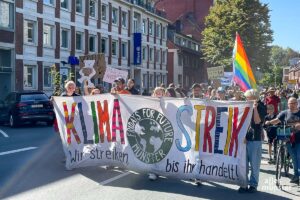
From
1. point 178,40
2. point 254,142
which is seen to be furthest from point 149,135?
point 178,40

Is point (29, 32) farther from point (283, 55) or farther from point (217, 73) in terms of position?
point (283, 55)

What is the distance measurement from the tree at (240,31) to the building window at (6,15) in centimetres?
2780

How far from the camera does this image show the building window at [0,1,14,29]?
2922 cm

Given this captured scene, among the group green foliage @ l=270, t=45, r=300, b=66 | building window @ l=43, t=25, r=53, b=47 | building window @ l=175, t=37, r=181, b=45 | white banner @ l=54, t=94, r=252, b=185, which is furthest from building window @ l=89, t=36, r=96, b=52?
green foliage @ l=270, t=45, r=300, b=66

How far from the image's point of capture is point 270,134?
11195mm

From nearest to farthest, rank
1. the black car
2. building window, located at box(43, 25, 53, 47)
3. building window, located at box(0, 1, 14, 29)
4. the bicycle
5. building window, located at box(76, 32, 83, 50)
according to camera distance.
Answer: the bicycle
the black car
building window, located at box(0, 1, 14, 29)
building window, located at box(43, 25, 53, 47)
building window, located at box(76, 32, 83, 50)

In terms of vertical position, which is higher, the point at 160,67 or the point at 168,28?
the point at 168,28

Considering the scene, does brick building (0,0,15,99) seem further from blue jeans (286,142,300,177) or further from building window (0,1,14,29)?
blue jeans (286,142,300,177)

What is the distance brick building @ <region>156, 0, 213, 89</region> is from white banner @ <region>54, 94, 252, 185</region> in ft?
182

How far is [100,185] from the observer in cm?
827

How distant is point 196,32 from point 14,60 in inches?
2042

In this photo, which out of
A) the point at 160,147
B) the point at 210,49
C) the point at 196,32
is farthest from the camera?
the point at 196,32

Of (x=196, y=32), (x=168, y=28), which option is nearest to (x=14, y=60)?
(x=168, y=28)

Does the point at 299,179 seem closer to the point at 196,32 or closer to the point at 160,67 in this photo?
the point at 160,67
